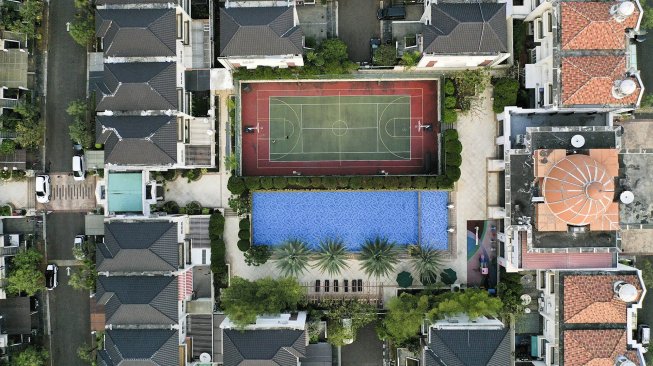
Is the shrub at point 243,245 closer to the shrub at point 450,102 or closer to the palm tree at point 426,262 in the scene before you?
the palm tree at point 426,262

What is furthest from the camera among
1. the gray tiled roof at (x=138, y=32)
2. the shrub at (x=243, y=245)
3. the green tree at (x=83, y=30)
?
the shrub at (x=243, y=245)

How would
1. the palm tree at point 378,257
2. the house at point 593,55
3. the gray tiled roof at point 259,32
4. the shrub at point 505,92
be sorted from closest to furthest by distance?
the house at point 593,55 → the gray tiled roof at point 259,32 → the shrub at point 505,92 → the palm tree at point 378,257

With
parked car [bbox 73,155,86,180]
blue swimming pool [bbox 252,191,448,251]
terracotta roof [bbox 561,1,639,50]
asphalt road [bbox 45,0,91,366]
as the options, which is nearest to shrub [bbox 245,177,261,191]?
blue swimming pool [bbox 252,191,448,251]

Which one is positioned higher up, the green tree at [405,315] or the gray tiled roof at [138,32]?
the gray tiled roof at [138,32]

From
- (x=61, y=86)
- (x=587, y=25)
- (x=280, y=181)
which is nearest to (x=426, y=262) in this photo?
(x=280, y=181)

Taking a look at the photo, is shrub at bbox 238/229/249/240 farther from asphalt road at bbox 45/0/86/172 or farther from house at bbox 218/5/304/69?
asphalt road at bbox 45/0/86/172

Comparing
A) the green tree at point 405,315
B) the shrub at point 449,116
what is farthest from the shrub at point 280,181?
the shrub at point 449,116

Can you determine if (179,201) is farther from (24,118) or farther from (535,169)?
(535,169)
